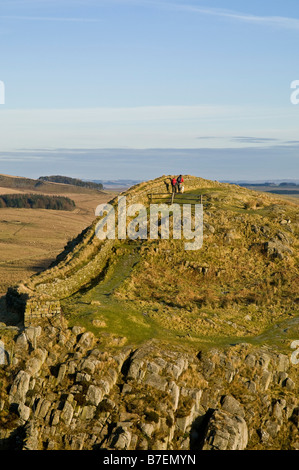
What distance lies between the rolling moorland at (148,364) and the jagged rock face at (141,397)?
5 cm

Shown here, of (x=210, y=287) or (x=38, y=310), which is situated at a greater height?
(x=38, y=310)

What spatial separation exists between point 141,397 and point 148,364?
6.32 ft

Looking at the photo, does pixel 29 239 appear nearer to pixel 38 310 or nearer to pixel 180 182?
pixel 180 182

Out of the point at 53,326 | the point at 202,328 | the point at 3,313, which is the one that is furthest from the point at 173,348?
the point at 3,313

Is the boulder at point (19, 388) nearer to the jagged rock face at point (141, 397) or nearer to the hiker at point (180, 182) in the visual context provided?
the jagged rock face at point (141, 397)

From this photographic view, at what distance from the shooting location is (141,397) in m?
24.5

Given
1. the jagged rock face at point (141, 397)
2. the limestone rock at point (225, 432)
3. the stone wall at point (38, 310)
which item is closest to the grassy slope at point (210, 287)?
the stone wall at point (38, 310)

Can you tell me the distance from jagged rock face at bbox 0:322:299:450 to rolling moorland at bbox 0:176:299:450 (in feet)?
0.18

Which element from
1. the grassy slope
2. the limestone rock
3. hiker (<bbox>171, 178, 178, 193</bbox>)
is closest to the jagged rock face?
the limestone rock

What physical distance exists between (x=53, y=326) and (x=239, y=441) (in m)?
12.0

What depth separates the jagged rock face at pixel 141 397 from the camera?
22.6 metres

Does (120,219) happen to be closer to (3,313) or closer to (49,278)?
(49,278)

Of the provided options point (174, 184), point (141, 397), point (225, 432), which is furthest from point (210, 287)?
point (225, 432)

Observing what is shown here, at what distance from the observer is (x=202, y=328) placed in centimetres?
3216
